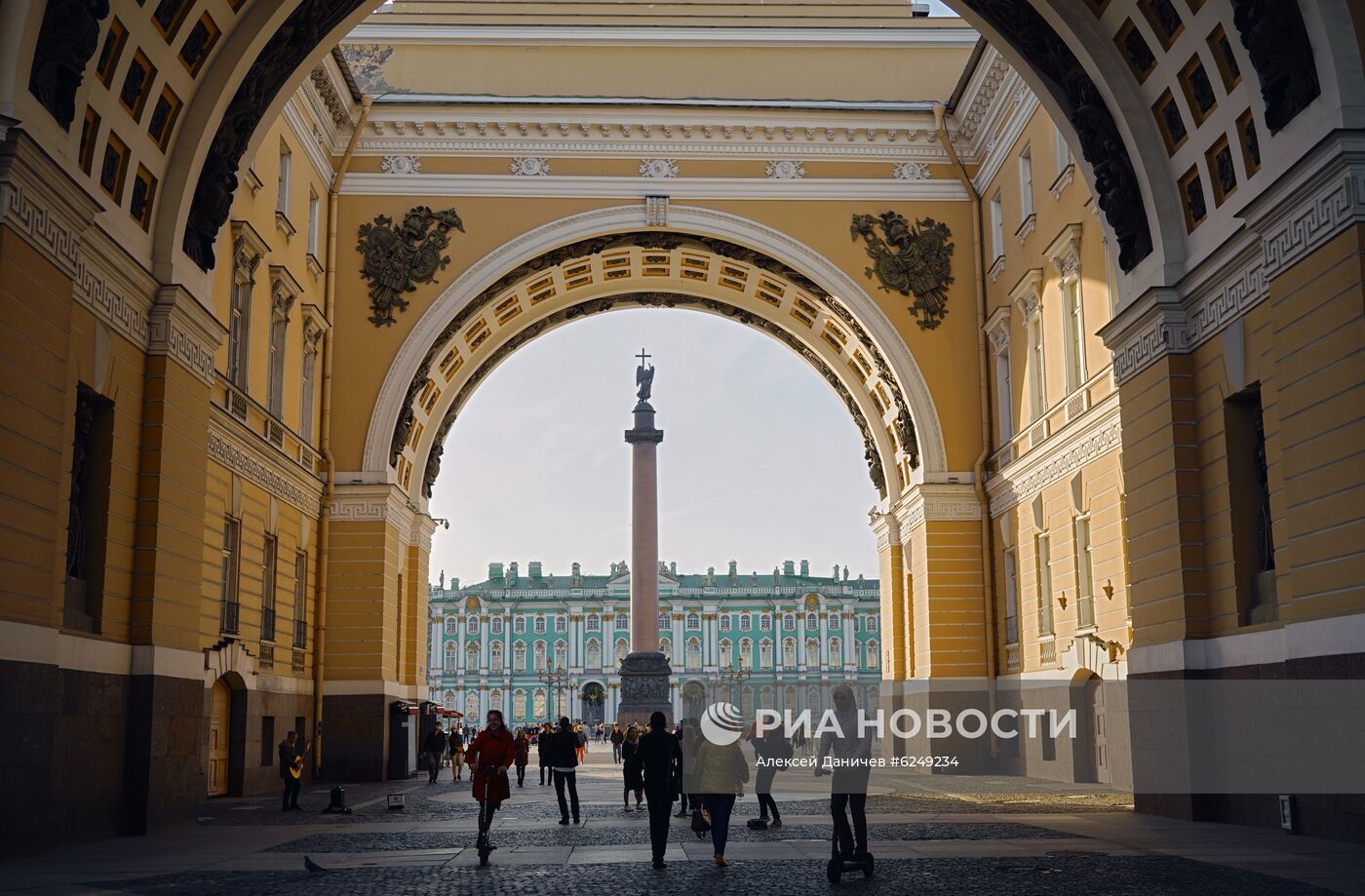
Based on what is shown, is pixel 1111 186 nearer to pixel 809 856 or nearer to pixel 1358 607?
pixel 1358 607

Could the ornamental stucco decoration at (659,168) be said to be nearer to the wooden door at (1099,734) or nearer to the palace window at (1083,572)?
the palace window at (1083,572)

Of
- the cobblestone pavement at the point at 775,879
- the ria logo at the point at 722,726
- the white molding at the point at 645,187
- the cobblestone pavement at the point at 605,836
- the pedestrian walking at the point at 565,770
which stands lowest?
the cobblestone pavement at the point at 605,836

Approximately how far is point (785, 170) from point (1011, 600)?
39.7ft

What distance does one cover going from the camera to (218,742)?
26.9 metres

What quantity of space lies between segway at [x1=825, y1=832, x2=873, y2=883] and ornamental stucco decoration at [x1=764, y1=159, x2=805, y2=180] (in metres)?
25.2

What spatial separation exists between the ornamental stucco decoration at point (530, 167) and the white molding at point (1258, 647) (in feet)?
68.8

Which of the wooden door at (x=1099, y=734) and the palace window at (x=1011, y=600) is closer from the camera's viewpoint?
the wooden door at (x=1099, y=734)

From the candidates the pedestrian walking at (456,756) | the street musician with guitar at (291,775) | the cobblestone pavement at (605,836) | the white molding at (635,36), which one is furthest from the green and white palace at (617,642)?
the cobblestone pavement at (605,836)

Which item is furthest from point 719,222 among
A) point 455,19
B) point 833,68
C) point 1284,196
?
point 1284,196

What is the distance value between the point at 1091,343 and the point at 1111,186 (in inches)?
294

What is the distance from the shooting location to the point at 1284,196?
15.3 m

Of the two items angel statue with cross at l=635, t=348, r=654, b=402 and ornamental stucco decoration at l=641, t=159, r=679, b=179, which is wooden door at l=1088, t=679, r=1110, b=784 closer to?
ornamental stucco decoration at l=641, t=159, r=679, b=179

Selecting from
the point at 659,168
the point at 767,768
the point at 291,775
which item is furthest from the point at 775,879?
the point at 659,168

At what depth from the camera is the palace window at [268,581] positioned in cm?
2947
